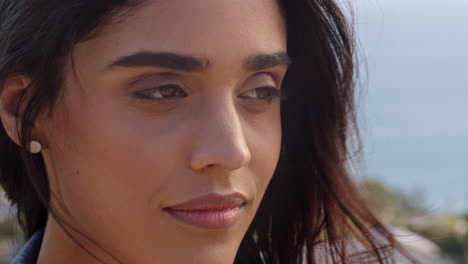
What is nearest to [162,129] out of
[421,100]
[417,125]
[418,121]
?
[417,125]

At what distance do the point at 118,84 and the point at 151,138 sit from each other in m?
0.16

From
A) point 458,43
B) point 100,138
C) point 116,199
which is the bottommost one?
point 116,199

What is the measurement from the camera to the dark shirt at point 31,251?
2607mm

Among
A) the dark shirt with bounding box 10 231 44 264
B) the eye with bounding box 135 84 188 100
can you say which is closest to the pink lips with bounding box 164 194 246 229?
the eye with bounding box 135 84 188 100

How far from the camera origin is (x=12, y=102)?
2371 mm

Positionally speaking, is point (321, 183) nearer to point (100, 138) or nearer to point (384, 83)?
point (100, 138)

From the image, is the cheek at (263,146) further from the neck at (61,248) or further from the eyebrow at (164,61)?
the neck at (61,248)

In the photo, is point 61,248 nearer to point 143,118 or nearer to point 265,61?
point 143,118

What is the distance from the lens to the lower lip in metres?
2.29

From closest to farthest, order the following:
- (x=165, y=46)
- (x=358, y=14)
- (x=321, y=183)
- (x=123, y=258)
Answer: (x=165, y=46)
(x=123, y=258)
(x=358, y=14)
(x=321, y=183)

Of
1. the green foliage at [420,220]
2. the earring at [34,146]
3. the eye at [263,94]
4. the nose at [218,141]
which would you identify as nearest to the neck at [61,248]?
the earring at [34,146]

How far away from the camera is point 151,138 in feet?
7.40

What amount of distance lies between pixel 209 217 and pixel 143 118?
31cm

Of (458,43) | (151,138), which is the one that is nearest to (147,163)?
(151,138)
